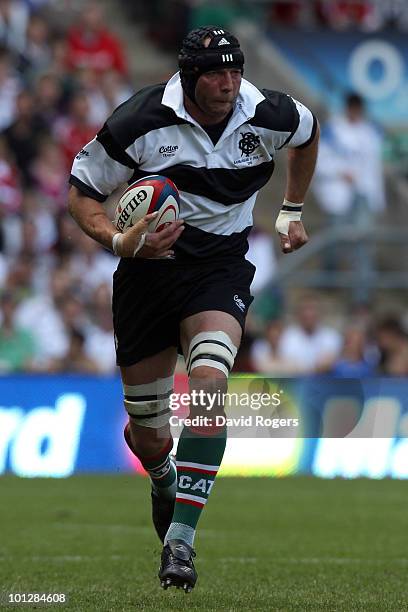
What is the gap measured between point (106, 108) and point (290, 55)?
161 inches

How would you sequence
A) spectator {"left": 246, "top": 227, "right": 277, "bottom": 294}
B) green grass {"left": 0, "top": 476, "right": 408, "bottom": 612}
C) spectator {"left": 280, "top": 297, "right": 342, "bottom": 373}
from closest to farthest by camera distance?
green grass {"left": 0, "top": 476, "right": 408, "bottom": 612} < spectator {"left": 280, "top": 297, "right": 342, "bottom": 373} < spectator {"left": 246, "top": 227, "right": 277, "bottom": 294}

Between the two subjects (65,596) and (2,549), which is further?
(2,549)

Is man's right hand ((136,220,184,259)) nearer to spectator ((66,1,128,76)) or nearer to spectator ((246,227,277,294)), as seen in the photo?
spectator ((246,227,277,294))

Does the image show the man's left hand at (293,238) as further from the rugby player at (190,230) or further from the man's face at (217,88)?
the man's face at (217,88)

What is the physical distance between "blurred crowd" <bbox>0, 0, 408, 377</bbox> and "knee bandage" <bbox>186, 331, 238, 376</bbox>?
7.85 metres

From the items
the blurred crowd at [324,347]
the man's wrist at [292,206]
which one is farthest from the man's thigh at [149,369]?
the blurred crowd at [324,347]

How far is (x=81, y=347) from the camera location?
49.0 ft

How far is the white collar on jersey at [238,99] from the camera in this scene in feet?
21.7

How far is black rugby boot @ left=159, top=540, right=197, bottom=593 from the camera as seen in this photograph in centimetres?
613

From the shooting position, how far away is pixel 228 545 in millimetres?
8914

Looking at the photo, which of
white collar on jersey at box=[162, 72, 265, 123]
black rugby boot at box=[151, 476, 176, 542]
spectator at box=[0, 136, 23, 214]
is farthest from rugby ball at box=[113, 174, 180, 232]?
spectator at box=[0, 136, 23, 214]

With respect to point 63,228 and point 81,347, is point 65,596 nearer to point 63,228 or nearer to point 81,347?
point 81,347

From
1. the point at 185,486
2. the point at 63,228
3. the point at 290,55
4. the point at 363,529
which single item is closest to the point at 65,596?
the point at 185,486

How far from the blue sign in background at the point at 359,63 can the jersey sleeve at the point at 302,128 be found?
1361cm
